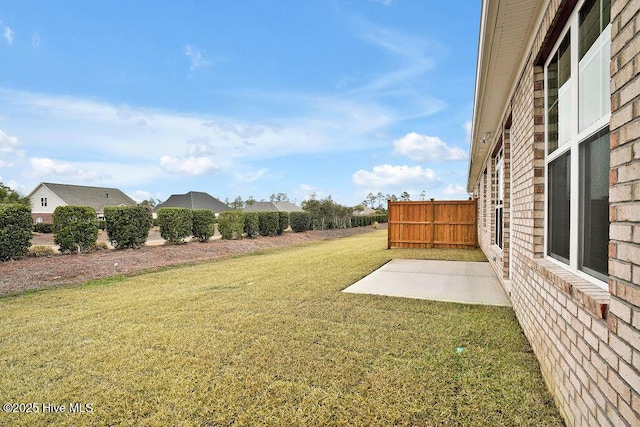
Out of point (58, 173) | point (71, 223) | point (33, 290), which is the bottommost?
point (33, 290)

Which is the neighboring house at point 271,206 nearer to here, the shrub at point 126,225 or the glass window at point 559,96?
the shrub at point 126,225

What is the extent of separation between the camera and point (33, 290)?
6484 millimetres

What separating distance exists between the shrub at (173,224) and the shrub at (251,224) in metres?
4.08

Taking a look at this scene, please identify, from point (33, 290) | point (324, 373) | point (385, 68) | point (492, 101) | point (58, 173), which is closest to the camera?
point (324, 373)

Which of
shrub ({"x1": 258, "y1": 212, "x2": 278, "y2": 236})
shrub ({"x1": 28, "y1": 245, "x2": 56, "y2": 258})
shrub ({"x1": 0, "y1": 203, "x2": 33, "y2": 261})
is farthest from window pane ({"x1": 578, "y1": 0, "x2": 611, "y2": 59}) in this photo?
shrub ({"x1": 258, "y1": 212, "x2": 278, "y2": 236})

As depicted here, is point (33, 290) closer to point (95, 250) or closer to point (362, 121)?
point (95, 250)

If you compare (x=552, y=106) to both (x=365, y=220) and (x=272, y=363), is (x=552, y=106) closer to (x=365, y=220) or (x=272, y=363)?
(x=272, y=363)

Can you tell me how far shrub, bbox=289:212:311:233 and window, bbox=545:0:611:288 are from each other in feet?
65.0

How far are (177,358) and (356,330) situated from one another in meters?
1.90

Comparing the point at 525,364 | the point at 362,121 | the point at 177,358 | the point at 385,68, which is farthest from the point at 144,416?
the point at 362,121

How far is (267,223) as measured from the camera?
729 inches

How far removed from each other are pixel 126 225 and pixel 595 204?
12.5 m

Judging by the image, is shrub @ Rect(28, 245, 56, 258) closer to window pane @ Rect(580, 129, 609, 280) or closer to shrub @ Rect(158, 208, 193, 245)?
shrub @ Rect(158, 208, 193, 245)

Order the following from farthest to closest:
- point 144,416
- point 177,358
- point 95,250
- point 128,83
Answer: point 128,83 < point 95,250 < point 177,358 < point 144,416
